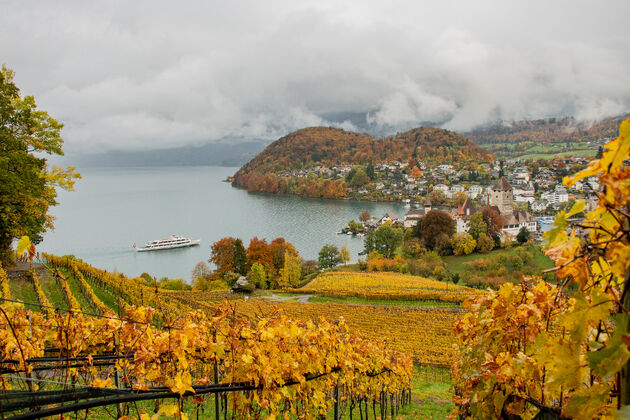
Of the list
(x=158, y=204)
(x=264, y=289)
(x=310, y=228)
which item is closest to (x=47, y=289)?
(x=264, y=289)

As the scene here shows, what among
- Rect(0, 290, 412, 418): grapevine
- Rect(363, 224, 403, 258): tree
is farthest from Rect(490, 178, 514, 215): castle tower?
Rect(0, 290, 412, 418): grapevine

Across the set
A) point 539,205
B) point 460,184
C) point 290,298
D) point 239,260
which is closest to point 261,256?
point 239,260

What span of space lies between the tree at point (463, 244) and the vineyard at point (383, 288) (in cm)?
941

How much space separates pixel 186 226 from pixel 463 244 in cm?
3902

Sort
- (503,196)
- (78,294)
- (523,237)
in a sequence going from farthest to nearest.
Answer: (503,196)
(523,237)
(78,294)

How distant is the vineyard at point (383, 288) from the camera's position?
2433 cm

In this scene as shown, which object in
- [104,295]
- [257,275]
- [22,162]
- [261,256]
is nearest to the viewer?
[22,162]

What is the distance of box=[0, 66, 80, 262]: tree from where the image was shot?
10930mm

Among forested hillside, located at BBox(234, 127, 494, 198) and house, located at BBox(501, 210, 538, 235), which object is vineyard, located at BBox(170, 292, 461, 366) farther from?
forested hillside, located at BBox(234, 127, 494, 198)

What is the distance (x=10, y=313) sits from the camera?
3.66 m

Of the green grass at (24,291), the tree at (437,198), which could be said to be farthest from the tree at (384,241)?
the tree at (437,198)

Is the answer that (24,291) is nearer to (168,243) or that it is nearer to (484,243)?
(168,243)

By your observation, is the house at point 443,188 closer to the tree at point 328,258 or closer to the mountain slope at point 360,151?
the mountain slope at point 360,151

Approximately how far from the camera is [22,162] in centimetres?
1102
